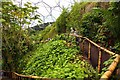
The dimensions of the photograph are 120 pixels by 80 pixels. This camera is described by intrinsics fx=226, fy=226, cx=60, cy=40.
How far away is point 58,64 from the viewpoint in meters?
4.17

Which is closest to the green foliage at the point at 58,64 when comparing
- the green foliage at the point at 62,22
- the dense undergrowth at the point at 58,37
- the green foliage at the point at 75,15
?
the dense undergrowth at the point at 58,37

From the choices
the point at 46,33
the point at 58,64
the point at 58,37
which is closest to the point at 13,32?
the point at 58,37

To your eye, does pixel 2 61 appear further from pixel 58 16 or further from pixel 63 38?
pixel 58 16

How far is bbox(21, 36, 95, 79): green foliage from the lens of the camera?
3.44 metres

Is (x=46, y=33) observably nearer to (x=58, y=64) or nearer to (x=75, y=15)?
(x=75, y=15)

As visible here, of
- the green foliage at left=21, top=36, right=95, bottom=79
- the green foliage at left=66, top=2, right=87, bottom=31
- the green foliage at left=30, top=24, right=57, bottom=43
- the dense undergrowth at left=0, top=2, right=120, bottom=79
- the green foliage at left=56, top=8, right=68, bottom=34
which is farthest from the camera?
the green foliage at left=30, top=24, right=57, bottom=43

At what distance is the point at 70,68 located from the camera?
11.9 ft

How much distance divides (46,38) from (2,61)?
2418 mm

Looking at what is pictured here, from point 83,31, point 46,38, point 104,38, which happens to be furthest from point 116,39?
point 46,38

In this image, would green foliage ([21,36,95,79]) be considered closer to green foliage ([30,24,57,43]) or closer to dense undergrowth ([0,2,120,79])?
dense undergrowth ([0,2,120,79])

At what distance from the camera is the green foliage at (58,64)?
11.3 ft

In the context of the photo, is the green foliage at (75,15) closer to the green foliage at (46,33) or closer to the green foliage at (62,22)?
the green foliage at (62,22)

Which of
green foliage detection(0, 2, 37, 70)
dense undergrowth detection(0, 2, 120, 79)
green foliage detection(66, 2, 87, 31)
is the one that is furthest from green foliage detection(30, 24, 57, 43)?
green foliage detection(0, 2, 37, 70)

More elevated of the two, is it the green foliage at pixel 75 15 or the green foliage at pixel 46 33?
the green foliage at pixel 75 15
